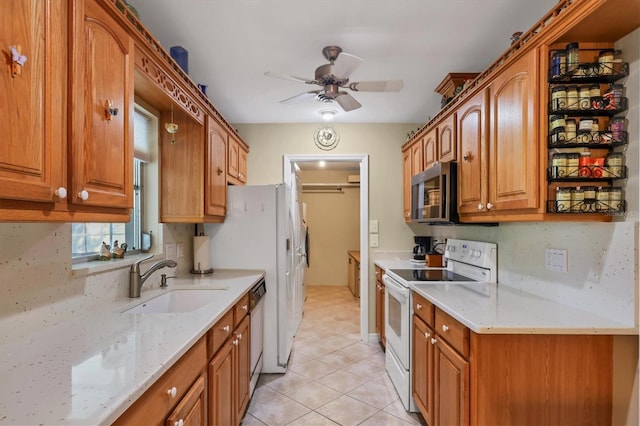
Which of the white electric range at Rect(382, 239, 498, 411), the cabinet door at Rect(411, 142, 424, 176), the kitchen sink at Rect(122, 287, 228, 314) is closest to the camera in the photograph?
the kitchen sink at Rect(122, 287, 228, 314)

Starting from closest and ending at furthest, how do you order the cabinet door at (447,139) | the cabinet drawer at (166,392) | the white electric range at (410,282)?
the cabinet drawer at (166,392), the white electric range at (410,282), the cabinet door at (447,139)

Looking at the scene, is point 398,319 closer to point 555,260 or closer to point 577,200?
point 555,260

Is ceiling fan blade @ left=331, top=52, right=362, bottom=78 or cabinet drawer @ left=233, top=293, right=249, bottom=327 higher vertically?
ceiling fan blade @ left=331, top=52, right=362, bottom=78

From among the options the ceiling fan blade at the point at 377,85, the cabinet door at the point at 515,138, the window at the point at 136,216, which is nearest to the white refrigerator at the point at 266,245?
the window at the point at 136,216

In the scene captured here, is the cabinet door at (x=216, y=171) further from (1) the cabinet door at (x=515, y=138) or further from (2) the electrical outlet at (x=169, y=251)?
(1) the cabinet door at (x=515, y=138)

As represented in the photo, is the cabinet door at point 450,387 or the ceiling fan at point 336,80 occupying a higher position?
the ceiling fan at point 336,80

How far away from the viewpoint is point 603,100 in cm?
136

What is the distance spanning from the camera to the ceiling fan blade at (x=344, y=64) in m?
1.79

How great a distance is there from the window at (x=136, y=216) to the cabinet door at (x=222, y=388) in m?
0.87

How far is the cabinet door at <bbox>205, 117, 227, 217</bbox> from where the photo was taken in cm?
237

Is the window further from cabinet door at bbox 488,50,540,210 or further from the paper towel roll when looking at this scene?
cabinet door at bbox 488,50,540,210

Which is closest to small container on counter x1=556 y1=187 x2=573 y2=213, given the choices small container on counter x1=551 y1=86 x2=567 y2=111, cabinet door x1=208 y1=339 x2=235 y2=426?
small container on counter x1=551 y1=86 x2=567 y2=111

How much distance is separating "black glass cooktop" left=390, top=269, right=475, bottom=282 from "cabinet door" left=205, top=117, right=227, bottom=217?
1532mm

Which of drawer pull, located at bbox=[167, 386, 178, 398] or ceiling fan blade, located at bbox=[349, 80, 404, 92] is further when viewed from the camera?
ceiling fan blade, located at bbox=[349, 80, 404, 92]
